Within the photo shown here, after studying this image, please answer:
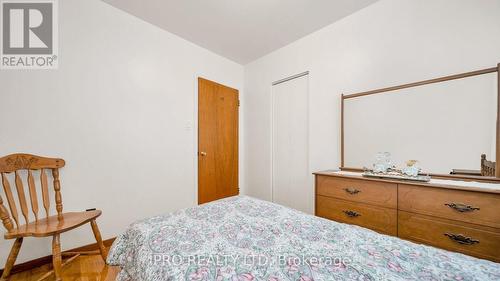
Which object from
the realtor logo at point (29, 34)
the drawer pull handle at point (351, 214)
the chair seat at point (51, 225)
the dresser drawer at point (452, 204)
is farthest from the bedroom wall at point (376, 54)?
the realtor logo at point (29, 34)

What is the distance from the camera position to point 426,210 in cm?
131

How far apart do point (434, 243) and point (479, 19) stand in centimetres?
173

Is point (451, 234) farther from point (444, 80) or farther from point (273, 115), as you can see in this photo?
point (273, 115)

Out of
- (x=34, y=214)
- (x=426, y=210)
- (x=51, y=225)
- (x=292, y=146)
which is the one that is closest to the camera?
(x=426, y=210)

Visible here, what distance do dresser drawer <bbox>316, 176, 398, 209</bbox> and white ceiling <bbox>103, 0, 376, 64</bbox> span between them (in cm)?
183

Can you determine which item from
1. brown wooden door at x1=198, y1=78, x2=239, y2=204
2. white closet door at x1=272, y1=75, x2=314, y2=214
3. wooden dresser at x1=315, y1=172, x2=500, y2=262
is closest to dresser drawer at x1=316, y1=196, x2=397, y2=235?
wooden dresser at x1=315, y1=172, x2=500, y2=262

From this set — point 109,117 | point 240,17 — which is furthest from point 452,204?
point 109,117

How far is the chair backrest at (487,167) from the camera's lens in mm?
1344

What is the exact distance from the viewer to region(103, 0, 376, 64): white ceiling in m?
2.00

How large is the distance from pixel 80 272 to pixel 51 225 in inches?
19.2

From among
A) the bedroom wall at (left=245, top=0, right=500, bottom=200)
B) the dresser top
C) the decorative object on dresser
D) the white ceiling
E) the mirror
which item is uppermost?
the white ceiling

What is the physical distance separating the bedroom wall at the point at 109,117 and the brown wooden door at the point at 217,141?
15 cm

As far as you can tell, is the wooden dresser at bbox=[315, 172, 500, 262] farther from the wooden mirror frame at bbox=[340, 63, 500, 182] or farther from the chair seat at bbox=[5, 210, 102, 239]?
the chair seat at bbox=[5, 210, 102, 239]

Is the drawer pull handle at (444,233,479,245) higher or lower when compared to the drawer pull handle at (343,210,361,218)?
higher
